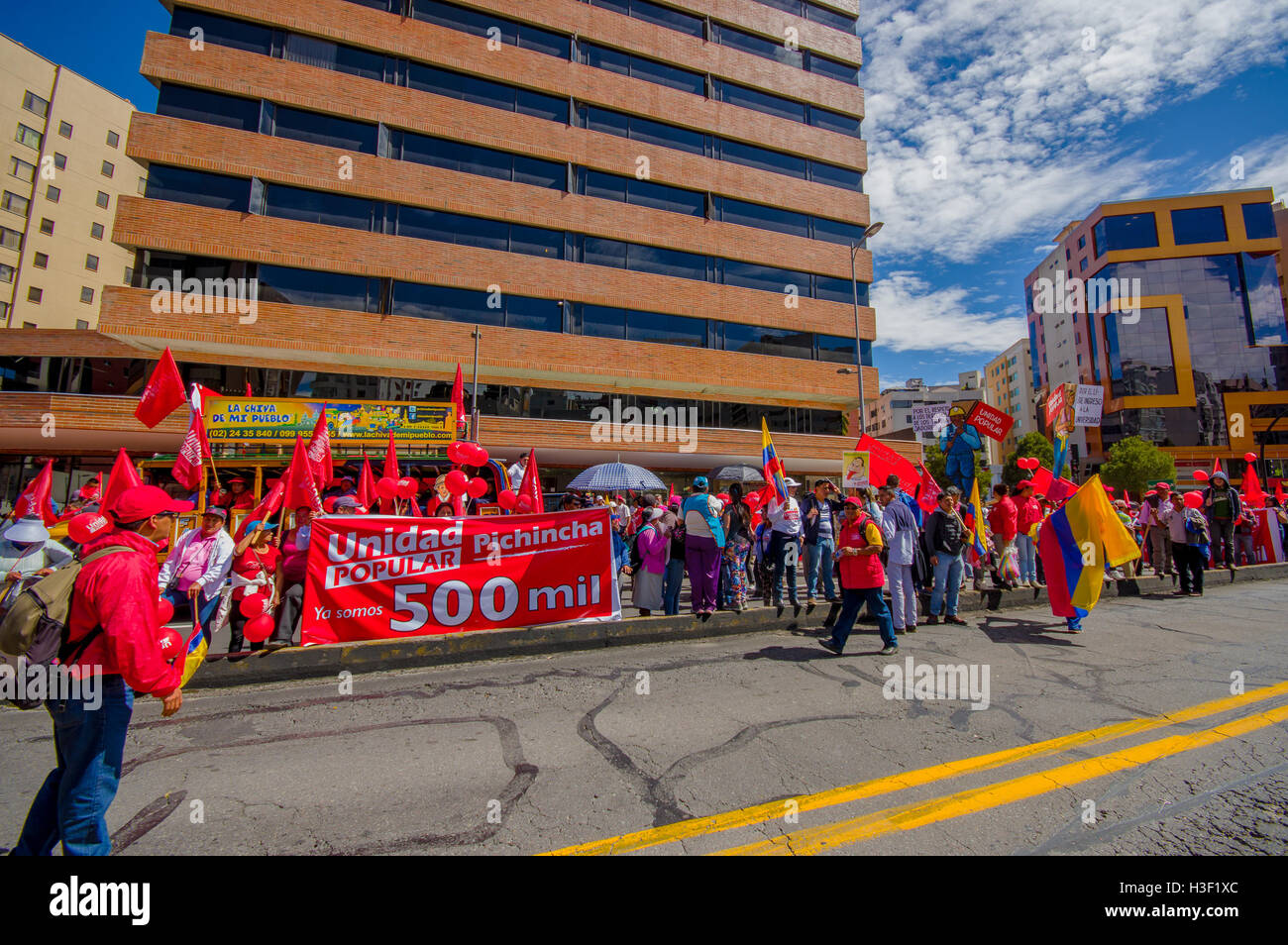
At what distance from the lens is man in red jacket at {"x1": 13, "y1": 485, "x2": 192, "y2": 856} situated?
2.38 meters

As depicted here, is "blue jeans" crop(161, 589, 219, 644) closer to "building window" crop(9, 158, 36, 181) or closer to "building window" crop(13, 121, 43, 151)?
"building window" crop(9, 158, 36, 181)

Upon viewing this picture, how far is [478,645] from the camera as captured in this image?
245 inches

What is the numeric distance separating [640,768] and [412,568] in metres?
4.01

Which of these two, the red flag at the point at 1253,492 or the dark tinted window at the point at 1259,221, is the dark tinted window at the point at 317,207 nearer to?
the red flag at the point at 1253,492

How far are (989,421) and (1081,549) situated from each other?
286 cm

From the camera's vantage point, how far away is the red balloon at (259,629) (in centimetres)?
564

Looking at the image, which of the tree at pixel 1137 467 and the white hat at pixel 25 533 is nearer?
the white hat at pixel 25 533

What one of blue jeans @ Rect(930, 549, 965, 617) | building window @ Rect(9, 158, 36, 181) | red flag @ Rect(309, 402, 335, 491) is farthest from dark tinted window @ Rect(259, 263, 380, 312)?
building window @ Rect(9, 158, 36, 181)

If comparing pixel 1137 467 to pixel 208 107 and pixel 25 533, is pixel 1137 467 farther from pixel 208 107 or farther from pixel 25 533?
pixel 208 107

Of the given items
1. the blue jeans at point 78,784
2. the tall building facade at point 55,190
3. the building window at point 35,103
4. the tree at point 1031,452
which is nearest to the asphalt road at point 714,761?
the blue jeans at point 78,784

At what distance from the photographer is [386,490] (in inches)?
395

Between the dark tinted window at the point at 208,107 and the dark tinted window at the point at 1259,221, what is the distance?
289 feet

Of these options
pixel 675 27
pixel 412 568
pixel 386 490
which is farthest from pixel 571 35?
pixel 412 568

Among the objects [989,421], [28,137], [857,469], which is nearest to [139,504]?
[857,469]
